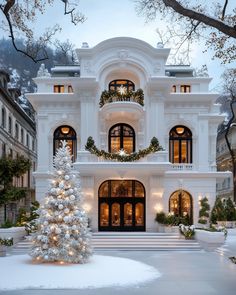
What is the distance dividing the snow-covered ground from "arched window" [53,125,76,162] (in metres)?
15.0

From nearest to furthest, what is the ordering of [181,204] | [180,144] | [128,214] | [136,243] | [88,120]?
1. [136,243]
2. [128,214]
3. [88,120]
4. [181,204]
5. [180,144]

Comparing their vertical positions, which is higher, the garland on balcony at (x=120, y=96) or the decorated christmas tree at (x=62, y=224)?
the garland on balcony at (x=120, y=96)

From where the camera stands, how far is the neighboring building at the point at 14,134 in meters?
41.8

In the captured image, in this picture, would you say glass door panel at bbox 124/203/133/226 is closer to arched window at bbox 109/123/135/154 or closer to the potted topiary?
arched window at bbox 109/123/135/154

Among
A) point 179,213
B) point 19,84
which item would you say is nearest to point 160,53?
point 179,213

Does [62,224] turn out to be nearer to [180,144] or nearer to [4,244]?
[4,244]

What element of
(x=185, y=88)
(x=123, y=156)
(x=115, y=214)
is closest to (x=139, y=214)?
(x=115, y=214)

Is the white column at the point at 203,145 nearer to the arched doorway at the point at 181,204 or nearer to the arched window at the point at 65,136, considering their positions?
the arched doorway at the point at 181,204

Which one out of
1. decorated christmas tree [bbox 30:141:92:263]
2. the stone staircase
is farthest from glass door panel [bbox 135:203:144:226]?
decorated christmas tree [bbox 30:141:92:263]

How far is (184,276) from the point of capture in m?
15.1

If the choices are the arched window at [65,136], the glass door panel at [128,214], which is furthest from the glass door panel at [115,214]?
the arched window at [65,136]

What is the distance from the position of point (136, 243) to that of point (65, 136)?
34.7ft

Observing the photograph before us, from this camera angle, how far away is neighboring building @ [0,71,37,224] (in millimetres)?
41750

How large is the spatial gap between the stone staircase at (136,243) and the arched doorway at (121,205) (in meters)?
2.97
